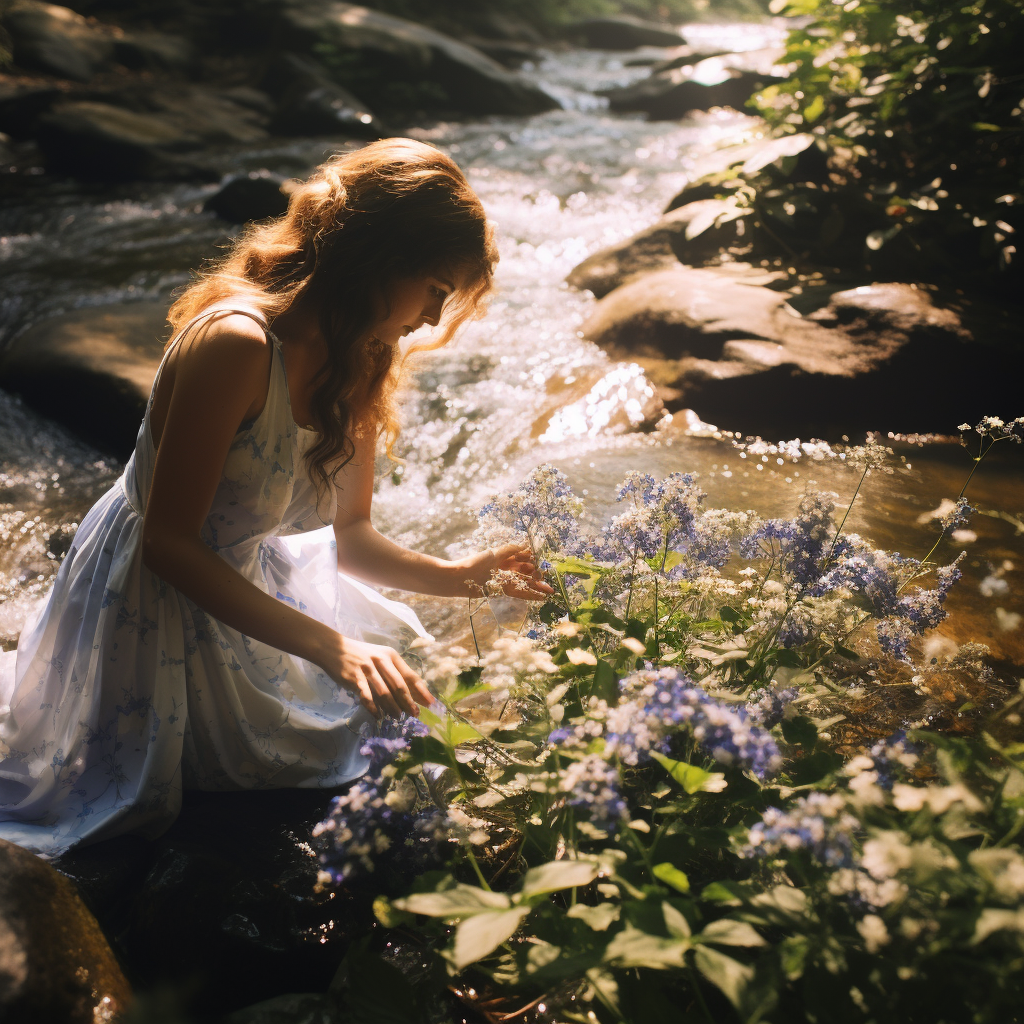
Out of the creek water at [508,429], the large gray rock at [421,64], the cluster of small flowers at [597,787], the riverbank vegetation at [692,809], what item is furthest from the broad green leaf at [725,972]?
the large gray rock at [421,64]

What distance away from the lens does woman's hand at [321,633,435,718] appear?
167 centimetres

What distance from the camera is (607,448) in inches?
150

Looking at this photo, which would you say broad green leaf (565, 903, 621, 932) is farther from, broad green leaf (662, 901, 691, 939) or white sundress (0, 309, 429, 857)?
white sundress (0, 309, 429, 857)

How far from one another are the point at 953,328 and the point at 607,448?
1.98m

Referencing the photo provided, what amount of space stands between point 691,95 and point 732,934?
12409mm

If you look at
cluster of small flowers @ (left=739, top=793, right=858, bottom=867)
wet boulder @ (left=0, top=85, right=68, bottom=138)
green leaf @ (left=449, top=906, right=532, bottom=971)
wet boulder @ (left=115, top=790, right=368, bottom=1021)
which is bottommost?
wet boulder @ (left=115, top=790, right=368, bottom=1021)

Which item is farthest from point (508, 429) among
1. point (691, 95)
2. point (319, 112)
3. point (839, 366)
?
point (691, 95)

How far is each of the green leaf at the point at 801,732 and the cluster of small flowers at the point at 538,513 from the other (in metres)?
0.66

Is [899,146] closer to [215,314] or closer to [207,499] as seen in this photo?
[215,314]

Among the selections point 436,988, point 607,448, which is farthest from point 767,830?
point 607,448

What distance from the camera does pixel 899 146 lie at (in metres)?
5.19

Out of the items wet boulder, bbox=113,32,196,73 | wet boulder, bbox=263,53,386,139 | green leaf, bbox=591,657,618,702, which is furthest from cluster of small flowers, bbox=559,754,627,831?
wet boulder, bbox=113,32,196,73

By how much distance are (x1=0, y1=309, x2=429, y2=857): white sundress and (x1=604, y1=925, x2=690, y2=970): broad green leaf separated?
1.08 meters

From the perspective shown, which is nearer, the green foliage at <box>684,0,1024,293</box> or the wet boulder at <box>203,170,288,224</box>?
the green foliage at <box>684,0,1024,293</box>
